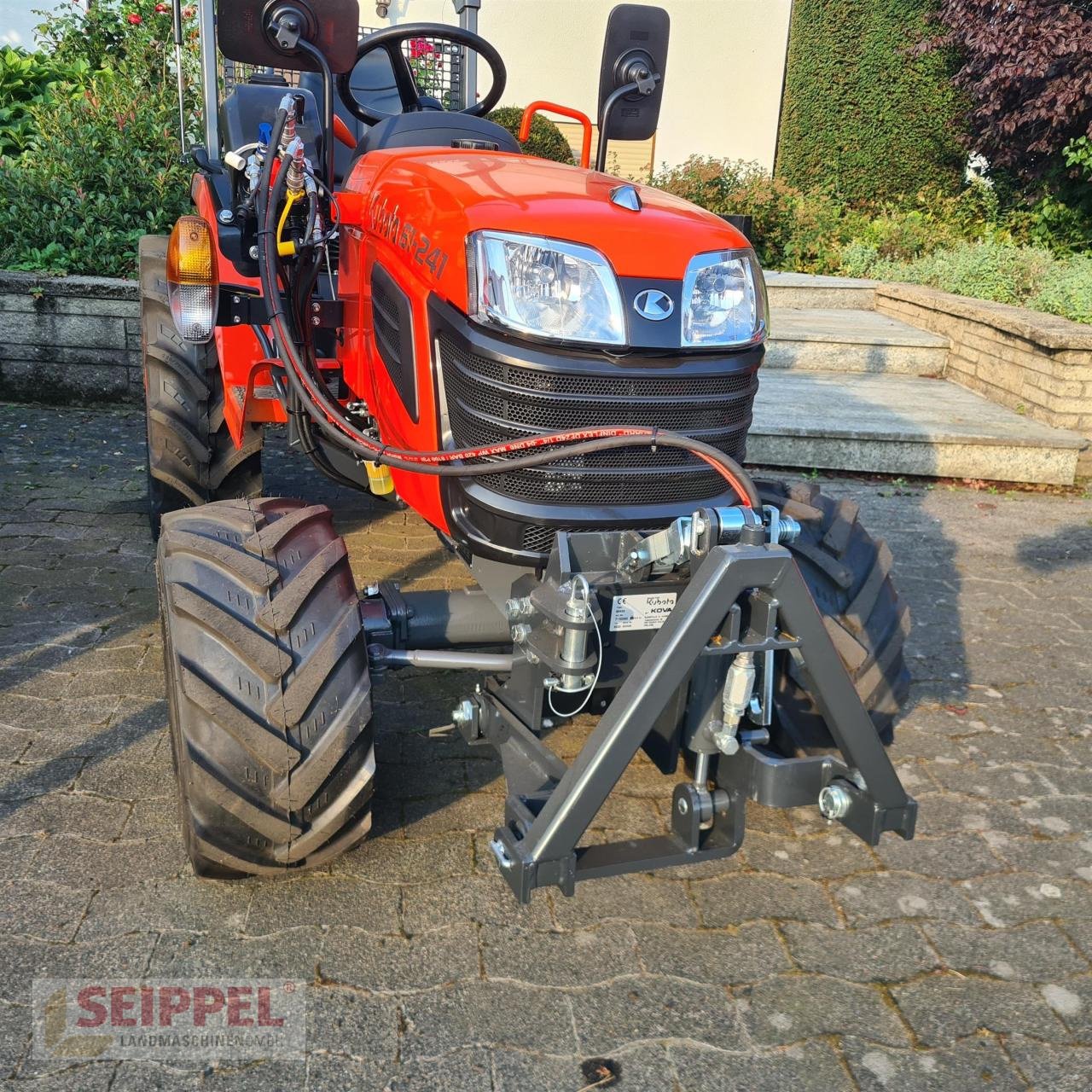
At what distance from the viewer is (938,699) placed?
3.61 metres

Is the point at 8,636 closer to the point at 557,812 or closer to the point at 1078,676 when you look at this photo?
the point at 557,812

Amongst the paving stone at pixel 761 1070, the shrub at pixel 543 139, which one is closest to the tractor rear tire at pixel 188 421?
the paving stone at pixel 761 1070

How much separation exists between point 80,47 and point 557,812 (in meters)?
10.1

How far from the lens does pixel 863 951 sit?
2377 mm

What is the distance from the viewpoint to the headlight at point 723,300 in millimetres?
2387

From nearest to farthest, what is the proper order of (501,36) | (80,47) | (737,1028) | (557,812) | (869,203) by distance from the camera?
(557,812), (737,1028), (80,47), (869,203), (501,36)

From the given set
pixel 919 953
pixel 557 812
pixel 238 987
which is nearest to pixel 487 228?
pixel 557 812

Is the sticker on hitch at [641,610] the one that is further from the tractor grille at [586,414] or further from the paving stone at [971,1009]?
the paving stone at [971,1009]

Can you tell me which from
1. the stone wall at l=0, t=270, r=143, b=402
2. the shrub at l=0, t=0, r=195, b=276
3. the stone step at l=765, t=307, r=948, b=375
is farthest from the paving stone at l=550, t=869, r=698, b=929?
the shrub at l=0, t=0, r=195, b=276

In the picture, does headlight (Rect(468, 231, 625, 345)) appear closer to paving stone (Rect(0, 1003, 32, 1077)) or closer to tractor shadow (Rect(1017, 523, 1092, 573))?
paving stone (Rect(0, 1003, 32, 1077))

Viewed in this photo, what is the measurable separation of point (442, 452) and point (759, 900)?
1256mm

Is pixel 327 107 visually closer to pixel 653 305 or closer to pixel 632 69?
pixel 632 69

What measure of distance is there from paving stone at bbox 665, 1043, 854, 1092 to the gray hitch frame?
1.17ft

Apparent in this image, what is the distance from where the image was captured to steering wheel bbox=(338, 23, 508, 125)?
10.5 feet
